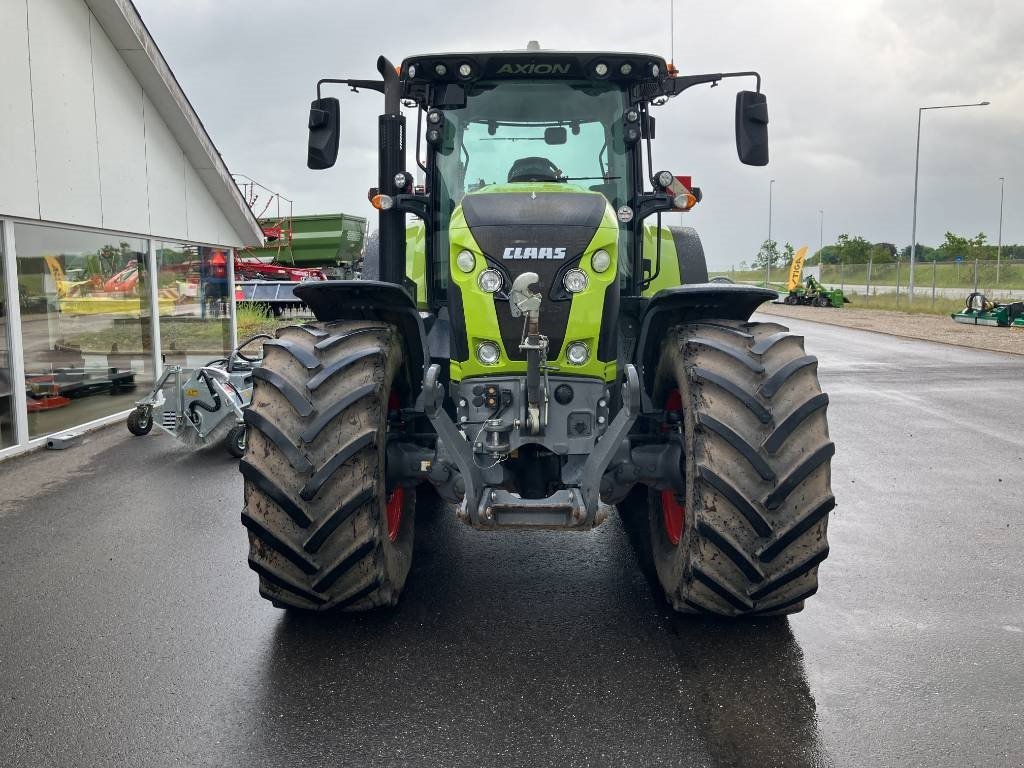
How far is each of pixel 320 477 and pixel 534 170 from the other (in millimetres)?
2092

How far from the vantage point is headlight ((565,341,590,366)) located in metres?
3.83

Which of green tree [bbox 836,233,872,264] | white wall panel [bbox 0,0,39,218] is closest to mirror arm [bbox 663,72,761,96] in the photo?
white wall panel [bbox 0,0,39,218]

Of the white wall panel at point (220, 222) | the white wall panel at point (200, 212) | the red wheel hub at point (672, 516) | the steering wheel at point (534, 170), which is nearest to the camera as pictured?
the red wheel hub at point (672, 516)

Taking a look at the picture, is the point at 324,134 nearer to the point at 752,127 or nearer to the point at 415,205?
the point at 415,205

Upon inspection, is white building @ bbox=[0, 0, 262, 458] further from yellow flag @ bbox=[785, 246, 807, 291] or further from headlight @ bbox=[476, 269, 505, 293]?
yellow flag @ bbox=[785, 246, 807, 291]

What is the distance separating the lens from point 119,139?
34.1 feet

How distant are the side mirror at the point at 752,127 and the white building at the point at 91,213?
23.0ft

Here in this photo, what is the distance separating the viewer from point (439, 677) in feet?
11.5

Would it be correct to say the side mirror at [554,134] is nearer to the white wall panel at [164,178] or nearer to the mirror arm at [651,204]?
the mirror arm at [651,204]

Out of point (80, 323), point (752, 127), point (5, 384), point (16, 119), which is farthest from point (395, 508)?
point (80, 323)

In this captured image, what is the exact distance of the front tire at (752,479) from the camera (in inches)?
135

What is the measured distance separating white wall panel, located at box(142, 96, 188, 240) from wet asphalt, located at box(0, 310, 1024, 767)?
249 inches

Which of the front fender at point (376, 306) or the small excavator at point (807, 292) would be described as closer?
the front fender at point (376, 306)

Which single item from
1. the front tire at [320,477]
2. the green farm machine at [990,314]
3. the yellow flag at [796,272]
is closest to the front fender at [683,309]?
the front tire at [320,477]
